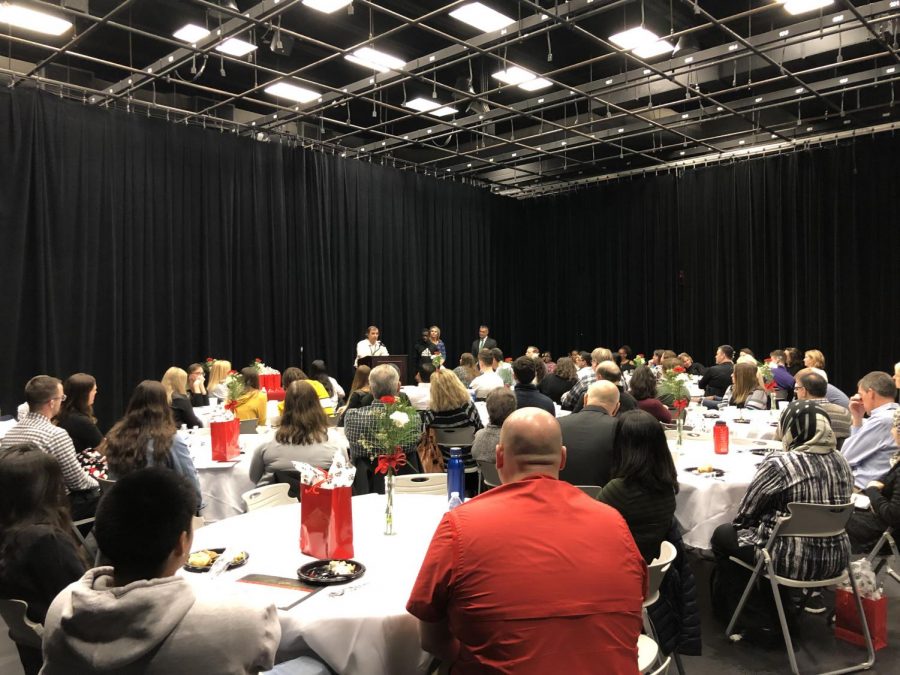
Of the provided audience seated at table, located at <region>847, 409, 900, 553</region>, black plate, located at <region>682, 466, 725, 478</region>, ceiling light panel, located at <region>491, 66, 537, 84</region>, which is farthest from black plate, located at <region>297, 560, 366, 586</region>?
ceiling light panel, located at <region>491, 66, 537, 84</region>

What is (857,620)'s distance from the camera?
12.4ft

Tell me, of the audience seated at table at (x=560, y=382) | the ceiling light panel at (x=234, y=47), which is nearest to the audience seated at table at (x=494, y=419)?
the audience seated at table at (x=560, y=382)

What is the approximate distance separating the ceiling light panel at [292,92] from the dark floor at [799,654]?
8.39 metres

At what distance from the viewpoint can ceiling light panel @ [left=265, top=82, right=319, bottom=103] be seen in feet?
31.6

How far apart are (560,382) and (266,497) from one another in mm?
4836

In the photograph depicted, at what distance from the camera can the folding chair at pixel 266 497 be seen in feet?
11.6

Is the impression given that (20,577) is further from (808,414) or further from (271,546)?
(808,414)

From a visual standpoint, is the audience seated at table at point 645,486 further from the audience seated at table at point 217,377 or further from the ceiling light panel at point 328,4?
the ceiling light panel at point 328,4

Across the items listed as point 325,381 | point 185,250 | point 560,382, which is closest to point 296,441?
point 325,381

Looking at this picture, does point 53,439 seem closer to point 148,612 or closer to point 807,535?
point 148,612

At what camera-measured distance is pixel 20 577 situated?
2439 millimetres

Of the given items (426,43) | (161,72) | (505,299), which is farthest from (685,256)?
(161,72)

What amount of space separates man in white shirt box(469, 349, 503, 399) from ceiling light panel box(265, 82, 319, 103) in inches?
186

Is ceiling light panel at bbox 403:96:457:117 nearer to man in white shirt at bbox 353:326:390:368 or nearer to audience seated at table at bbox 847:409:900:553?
man in white shirt at bbox 353:326:390:368
